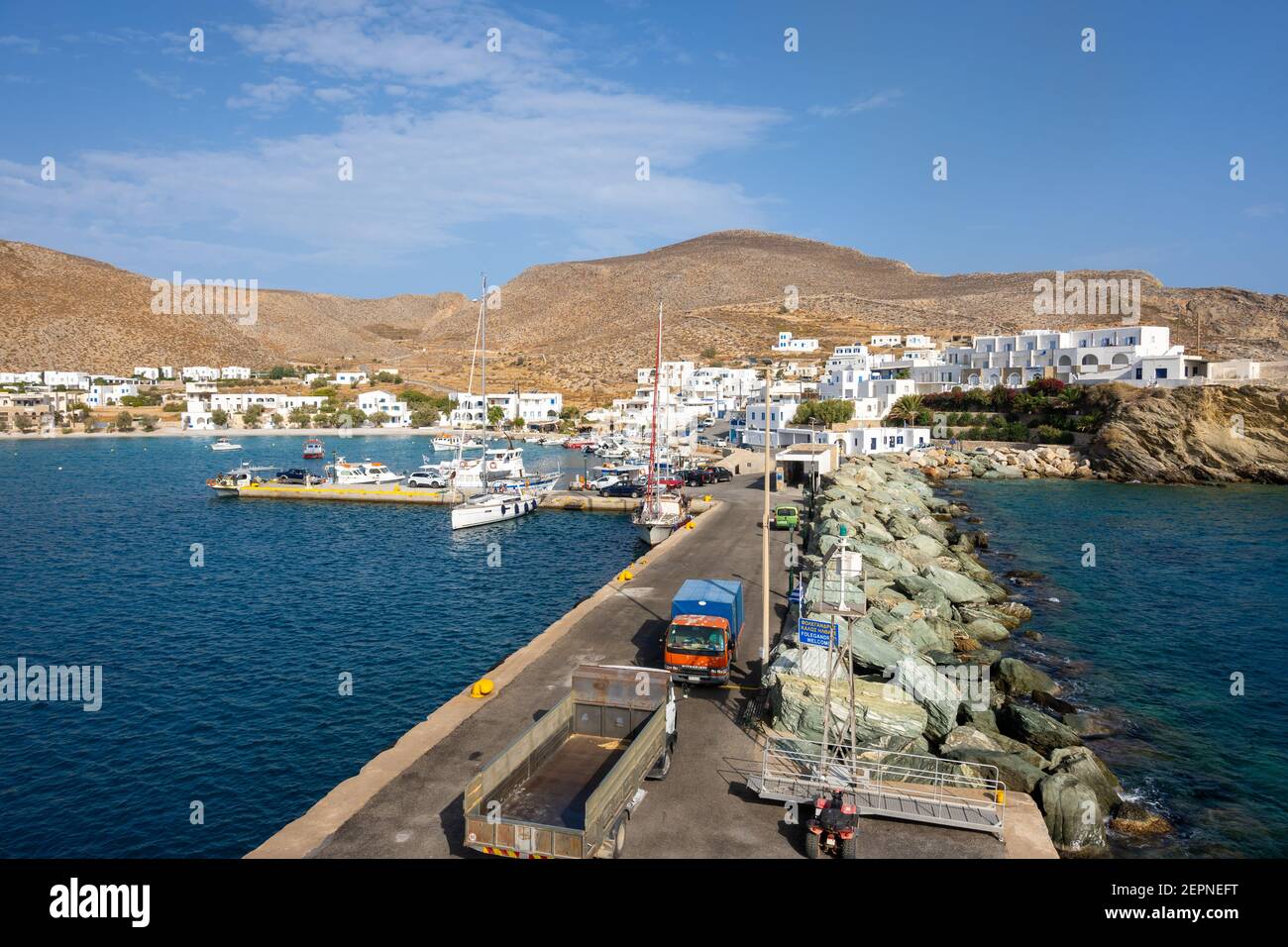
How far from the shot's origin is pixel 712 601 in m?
21.5

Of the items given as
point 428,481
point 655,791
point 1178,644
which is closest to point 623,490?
point 428,481

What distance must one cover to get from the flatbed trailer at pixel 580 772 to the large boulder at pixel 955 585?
20656mm

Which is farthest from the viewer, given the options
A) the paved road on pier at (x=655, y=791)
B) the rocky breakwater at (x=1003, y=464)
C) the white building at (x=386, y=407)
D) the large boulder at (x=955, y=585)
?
the white building at (x=386, y=407)

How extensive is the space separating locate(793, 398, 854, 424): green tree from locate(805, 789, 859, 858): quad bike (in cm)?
7683

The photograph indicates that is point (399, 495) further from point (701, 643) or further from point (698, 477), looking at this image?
point (701, 643)

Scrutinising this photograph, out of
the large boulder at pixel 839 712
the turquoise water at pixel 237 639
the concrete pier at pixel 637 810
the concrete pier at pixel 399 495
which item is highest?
the concrete pier at pixel 399 495

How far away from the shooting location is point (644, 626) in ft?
81.1

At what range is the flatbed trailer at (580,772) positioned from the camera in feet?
35.3

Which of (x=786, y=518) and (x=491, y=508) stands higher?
(x=786, y=518)

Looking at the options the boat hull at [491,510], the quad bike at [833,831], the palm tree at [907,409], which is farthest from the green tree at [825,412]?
the quad bike at [833,831]

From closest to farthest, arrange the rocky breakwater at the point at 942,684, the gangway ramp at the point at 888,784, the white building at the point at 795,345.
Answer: the gangway ramp at the point at 888,784 < the rocky breakwater at the point at 942,684 < the white building at the point at 795,345

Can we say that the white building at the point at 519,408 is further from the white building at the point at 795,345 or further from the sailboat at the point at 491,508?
the sailboat at the point at 491,508

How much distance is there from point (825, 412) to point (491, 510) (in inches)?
1836

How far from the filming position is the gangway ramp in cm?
1305
